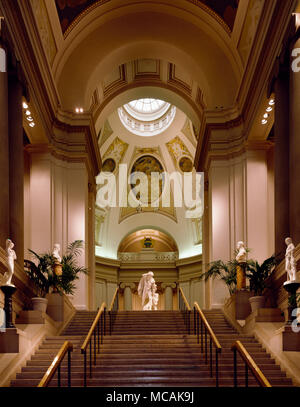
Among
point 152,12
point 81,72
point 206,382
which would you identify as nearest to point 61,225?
point 81,72

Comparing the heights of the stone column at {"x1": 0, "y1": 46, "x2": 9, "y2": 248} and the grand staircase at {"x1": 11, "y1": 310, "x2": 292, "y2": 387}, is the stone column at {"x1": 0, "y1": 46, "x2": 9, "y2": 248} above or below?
above

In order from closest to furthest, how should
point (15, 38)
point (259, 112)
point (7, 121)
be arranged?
point (7, 121) < point (15, 38) < point (259, 112)

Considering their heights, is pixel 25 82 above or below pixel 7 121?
above

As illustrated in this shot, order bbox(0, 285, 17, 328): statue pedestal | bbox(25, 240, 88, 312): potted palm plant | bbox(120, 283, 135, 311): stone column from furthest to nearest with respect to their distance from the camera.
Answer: bbox(120, 283, 135, 311): stone column, bbox(25, 240, 88, 312): potted palm plant, bbox(0, 285, 17, 328): statue pedestal

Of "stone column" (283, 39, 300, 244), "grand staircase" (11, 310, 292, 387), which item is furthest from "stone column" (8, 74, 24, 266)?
"stone column" (283, 39, 300, 244)

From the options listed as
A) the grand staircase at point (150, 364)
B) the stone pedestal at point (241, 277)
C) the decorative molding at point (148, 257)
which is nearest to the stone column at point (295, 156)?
the grand staircase at point (150, 364)

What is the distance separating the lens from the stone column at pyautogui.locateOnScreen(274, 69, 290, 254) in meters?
15.1

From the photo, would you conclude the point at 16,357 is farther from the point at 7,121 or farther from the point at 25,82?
the point at 25,82

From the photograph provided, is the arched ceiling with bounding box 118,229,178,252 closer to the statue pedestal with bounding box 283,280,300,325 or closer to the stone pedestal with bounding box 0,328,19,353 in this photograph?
the statue pedestal with bounding box 283,280,300,325

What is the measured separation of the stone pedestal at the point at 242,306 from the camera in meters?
16.1

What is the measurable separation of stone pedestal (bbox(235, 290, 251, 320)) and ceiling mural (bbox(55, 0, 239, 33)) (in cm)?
1058

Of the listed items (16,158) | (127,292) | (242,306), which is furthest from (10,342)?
(127,292)

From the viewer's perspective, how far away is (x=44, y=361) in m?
11.5

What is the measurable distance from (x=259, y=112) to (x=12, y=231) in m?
9.19
